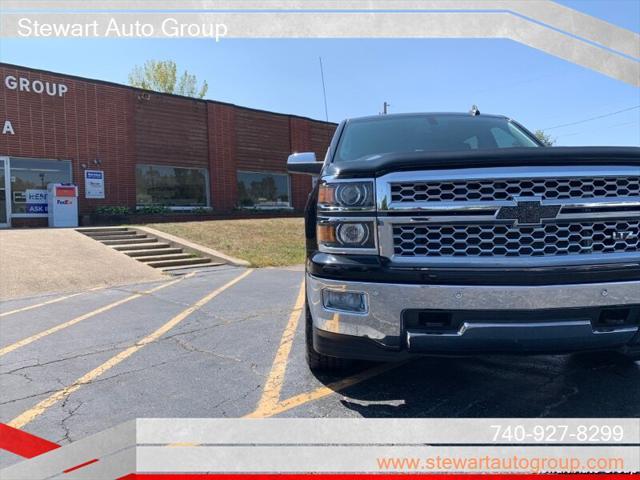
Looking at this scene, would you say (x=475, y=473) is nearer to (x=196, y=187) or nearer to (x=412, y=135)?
(x=412, y=135)

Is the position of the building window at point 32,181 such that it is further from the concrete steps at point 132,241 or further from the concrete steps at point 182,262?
the concrete steps at point 182,262

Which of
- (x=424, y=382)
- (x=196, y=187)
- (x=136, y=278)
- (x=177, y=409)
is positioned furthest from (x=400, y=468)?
(x=196, y=187)

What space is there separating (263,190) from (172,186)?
4.85m

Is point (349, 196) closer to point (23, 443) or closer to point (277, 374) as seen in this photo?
point (277, 374)

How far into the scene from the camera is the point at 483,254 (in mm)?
2400

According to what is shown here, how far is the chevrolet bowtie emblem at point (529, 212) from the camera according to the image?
7.77 feet

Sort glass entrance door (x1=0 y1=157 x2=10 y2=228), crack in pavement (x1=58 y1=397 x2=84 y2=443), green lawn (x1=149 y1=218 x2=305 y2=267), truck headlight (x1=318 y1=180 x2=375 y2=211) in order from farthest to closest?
1. glass entrance door (x1=0 y1=157 x2=10 y2=228)
2. green lawn (x1=149 y1=218 x2=305 y2=267)
3. crack in pavement (x1=58 y1=397 x2=84 y2=443)
4. truck headlight (x1=318 y1=180 x2=375 y2=211)

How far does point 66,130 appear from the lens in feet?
55.9

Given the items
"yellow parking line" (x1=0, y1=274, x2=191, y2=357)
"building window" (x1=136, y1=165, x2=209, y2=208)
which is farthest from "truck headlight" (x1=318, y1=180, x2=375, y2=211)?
"building window" (x1=136, y1=165, x2=209, y2=208)

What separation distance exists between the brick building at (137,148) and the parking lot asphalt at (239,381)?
13.6m

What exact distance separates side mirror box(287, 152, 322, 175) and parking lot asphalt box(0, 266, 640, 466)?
1670mm

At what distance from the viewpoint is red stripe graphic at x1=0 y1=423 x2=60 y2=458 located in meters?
2.54

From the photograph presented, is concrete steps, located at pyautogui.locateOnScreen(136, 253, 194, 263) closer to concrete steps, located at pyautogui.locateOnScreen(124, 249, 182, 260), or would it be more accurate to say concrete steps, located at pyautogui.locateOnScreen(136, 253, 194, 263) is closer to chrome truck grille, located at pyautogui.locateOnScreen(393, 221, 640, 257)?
concrete steps, located at pyautogui.locateOnScreen(124, 249, 182, 260)

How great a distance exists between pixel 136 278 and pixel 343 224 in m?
7.99
